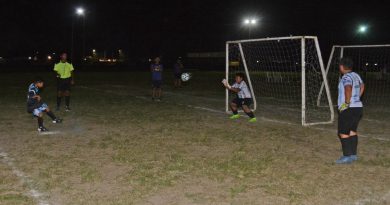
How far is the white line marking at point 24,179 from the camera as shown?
5.53m

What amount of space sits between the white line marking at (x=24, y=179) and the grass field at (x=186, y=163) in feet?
0.04

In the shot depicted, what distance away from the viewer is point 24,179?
250 inches

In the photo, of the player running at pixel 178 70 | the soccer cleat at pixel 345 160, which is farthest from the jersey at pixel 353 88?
the player running at pixel 178 70

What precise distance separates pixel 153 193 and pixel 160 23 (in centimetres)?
7434

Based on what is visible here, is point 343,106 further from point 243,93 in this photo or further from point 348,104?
point 243,93

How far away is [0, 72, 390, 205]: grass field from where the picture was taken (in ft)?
18.7

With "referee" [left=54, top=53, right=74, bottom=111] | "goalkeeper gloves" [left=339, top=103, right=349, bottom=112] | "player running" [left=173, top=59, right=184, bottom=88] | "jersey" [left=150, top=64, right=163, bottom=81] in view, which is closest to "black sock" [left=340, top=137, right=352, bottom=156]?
"goalkeeper gloves" [left=339, top=103, right=349, bottom=112]

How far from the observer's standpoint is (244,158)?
773cm

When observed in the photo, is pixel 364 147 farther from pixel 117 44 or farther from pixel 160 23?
pixel 117 44

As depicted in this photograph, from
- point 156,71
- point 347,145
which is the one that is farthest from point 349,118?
point 156,71

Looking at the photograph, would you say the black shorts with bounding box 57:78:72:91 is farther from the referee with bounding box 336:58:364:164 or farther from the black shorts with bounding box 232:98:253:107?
the referee with bounding box 336:58:364:164

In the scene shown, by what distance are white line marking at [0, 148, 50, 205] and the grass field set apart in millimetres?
13

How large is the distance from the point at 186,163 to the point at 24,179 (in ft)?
8.27

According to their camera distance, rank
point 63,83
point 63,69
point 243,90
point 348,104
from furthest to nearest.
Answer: point 63,83, point 63,69, point 243,90, point 348,104
